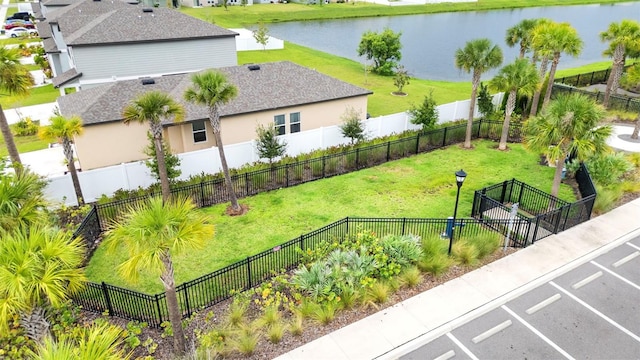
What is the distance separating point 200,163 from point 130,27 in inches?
591

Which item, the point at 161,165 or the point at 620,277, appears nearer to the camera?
the point at 620,277

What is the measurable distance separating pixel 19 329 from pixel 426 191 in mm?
15027

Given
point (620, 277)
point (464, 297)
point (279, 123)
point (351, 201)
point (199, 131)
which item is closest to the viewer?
point (464, 297)

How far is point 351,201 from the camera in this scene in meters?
18.1

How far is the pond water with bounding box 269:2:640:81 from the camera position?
49.6m

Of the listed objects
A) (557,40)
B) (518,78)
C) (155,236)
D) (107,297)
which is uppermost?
(557,40)

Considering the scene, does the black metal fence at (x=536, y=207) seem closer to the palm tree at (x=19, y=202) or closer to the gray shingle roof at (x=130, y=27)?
the palm tree at (x=19, y=202)

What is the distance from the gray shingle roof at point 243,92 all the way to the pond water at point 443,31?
22265mm

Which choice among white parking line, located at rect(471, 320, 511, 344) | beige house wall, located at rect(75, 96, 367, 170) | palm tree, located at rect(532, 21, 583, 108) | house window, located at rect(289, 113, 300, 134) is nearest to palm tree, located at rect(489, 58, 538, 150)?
palm tree, located at rect(532, 21, 583, 108)

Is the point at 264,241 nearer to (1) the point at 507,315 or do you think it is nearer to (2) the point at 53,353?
(1) the point at 507,315

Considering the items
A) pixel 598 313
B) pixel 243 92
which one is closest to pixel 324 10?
pixel 243 92

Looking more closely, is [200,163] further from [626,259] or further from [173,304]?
[626,259]

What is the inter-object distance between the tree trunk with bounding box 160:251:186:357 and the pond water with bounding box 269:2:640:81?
125 feet

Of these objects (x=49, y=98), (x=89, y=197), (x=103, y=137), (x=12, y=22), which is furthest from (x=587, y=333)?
(x=12, y=22)
